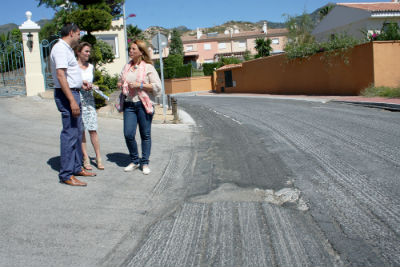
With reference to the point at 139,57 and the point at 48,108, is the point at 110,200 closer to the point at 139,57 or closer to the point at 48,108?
the point at 139,57

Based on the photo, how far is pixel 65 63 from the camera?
428 centimetres

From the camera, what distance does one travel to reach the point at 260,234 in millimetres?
3207

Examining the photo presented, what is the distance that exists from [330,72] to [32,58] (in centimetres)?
1516

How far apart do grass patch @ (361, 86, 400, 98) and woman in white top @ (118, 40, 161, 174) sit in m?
13.2

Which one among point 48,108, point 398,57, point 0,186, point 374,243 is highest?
point 398,57

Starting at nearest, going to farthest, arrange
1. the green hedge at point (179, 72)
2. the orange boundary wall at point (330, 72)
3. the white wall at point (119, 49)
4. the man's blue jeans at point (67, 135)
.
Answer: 1. the man's blue jeans at point (67, 135)
2. the orange boundary wall at point (330, 72)
3. the white wall at point (119, 49)
4. the green hedge at point (179, 72)

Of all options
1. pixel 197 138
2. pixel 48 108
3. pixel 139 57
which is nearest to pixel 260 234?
Result: pixel 139 57

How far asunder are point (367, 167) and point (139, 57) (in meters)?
3.48

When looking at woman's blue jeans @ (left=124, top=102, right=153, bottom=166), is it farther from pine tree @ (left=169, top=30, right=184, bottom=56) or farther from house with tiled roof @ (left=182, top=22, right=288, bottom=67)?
pine tree @ (left=169, top=30, right=184, bottom=56)

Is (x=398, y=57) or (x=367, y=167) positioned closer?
(x=367, y=167)

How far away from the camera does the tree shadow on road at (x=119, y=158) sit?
573cm

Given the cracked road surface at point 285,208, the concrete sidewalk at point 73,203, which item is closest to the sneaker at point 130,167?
the concrete sidewalk at point 73,203

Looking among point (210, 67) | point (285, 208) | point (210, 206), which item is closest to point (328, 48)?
point (285, 208)

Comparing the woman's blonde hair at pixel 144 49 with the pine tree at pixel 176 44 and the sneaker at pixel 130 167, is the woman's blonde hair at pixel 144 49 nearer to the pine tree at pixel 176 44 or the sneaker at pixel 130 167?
the sneaker at pixel 130 167
